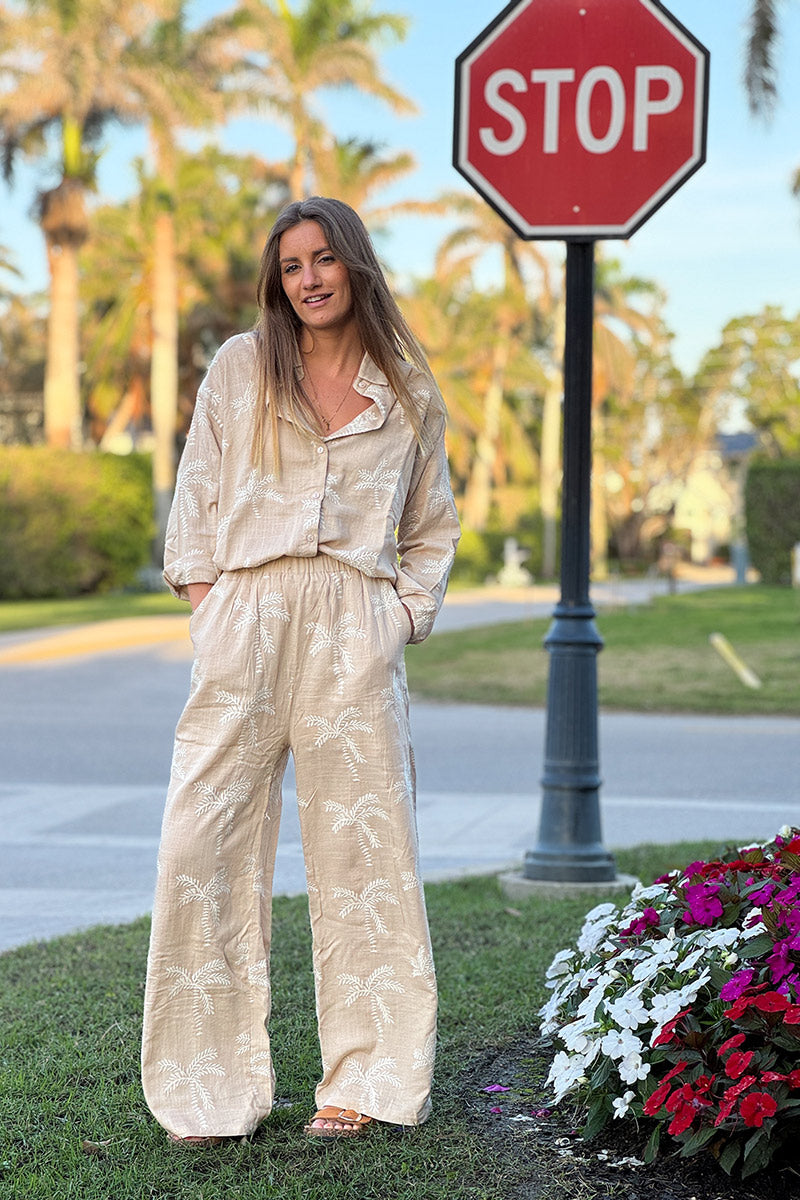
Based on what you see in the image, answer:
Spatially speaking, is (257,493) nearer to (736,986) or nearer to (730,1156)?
(736,986)

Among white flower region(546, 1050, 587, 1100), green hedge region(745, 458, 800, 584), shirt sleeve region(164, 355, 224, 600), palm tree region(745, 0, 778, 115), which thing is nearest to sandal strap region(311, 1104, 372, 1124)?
white flower region(546, 1050, 587, 1100)

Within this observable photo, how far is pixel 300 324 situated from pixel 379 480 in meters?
0.40

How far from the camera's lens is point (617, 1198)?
2.81 meters

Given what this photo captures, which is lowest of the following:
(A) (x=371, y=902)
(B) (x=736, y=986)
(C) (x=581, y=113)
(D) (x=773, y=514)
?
(B) (x=736, y=986)

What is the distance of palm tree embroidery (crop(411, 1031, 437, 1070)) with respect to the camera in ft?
9.96

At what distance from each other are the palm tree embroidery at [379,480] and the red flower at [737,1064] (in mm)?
1281

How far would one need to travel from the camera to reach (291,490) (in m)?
2.99

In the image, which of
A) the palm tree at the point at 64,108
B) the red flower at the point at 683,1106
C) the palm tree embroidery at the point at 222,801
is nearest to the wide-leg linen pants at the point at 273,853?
the palm tree embroidery at the point at 222,801

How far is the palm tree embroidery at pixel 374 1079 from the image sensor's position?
10.0ft

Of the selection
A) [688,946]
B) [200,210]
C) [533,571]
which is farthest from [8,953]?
[533,571]

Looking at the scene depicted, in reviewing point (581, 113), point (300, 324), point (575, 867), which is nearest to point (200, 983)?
point (300, 324)

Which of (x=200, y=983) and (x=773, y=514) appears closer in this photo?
(x=200, y=983)

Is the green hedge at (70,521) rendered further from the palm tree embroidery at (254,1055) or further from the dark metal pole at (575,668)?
the palm tree embroidery at (254,1055)

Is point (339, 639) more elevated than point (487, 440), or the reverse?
point (487, 440)
